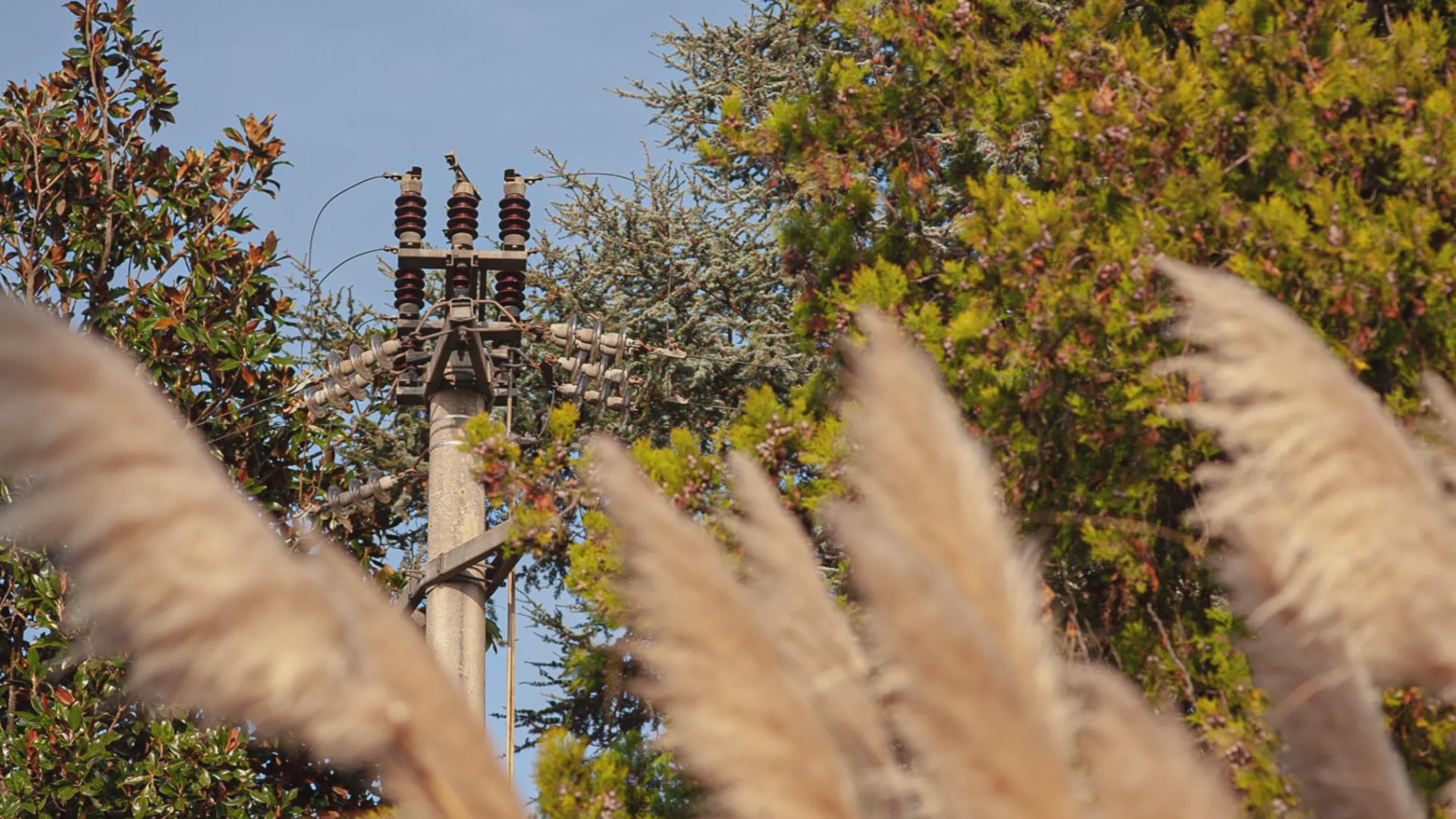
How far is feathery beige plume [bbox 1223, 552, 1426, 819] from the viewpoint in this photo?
2318 mm

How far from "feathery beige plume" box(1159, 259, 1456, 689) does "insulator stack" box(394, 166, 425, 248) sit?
29.0ft

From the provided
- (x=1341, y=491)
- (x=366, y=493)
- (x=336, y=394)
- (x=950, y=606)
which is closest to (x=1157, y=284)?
(x=1341, y=491)

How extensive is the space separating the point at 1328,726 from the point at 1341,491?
435mm

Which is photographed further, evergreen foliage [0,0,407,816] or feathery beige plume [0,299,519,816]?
evergreen foliage [0,0,407,816]

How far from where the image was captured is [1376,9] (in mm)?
6051

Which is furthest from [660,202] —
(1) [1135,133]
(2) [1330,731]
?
(2) [1330,731]

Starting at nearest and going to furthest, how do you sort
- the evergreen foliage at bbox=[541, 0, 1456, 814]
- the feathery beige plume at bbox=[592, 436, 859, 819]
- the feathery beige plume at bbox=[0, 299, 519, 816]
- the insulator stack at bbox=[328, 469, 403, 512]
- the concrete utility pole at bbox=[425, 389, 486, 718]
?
the feathery beige plume at bbox=[0, 299, 519, 816]
the feathery beige plume at bbox=[592, 436, 859, 819]
the evergreen foliage at bbox=[541, 0, 1456, 814]
the concrete utility pole at bbox=[425, 389, 486, 718]
the insulator stack at bbox=[328, 469, 403, 512]

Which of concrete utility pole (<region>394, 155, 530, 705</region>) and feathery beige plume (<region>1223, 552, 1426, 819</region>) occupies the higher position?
concrete utility pole (<region>394, 155, 530, 705</region>)

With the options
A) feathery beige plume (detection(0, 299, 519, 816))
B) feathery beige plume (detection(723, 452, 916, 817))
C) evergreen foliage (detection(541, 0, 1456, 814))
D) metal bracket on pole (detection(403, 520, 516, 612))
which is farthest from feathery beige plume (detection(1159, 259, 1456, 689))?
metal bracket on pole (detection(403, 520, 516, 612))

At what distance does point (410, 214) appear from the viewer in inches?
A: 420

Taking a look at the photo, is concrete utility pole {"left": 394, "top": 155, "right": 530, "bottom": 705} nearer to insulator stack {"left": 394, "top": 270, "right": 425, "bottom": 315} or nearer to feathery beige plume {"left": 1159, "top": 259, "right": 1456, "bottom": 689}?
insulator stack {"left": 394, "top": 270, "right": 425, "bottom": 315}

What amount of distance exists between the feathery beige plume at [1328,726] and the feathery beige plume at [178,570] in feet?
3.90

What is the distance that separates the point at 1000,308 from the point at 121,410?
4.16 m

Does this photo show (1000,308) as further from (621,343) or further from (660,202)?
(660,202)
